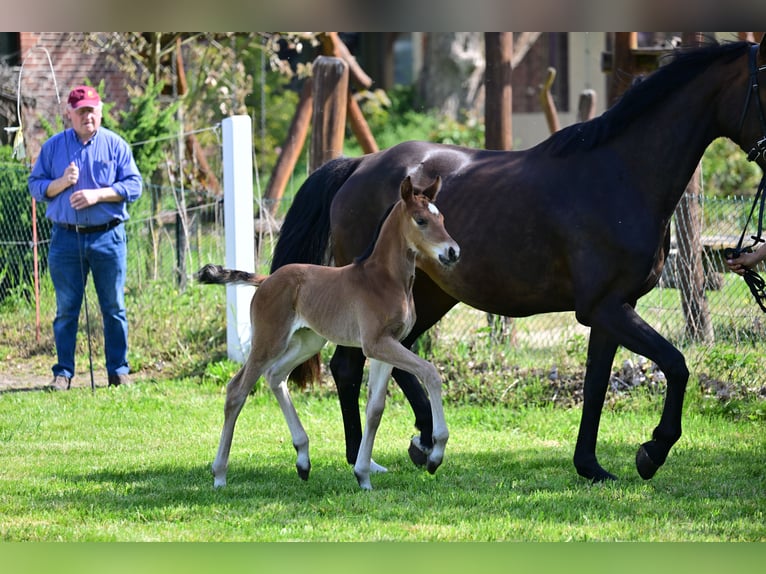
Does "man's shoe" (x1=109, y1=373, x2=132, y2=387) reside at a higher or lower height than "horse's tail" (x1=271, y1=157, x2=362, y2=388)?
lower

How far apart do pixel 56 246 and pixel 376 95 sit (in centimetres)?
1155

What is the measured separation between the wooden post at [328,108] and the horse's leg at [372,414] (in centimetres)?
406

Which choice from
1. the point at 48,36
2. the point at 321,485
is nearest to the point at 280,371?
the point at 321,485

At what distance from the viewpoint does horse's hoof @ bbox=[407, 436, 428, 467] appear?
20.4 ft

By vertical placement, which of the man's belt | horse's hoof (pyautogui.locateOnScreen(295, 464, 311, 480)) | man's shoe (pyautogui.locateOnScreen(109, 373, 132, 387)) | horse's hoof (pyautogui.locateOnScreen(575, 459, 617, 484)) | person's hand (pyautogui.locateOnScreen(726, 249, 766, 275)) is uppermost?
person's hand (pyautogui.locateOnScreen(726, 249, 766, 275))

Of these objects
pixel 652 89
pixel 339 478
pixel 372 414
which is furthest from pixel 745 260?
pixel 339 478

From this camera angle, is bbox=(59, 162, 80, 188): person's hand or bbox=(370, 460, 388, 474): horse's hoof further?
bbox=(59, 162, 80, 188): person's hand

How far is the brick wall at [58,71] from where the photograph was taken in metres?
14.5

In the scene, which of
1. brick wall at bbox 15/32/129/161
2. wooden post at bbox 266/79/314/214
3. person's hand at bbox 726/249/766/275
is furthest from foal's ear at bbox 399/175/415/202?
brick wall at bbox 15/32/129/161

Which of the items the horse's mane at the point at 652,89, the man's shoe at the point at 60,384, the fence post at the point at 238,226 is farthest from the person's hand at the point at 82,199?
the horse's mane at the point at 652,89

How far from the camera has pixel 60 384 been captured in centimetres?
858

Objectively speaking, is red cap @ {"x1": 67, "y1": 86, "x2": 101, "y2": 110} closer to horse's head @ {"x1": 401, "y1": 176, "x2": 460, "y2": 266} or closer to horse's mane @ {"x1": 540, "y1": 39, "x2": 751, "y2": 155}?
horse's head @ {"x1": 401, "y1": 176, "x2": 460, "y2": 266}

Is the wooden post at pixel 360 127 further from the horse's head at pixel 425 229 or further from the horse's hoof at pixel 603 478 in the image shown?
the horse's hoof at pixel 603 478

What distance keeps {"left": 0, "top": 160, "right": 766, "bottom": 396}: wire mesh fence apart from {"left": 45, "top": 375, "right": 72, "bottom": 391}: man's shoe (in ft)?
4.36
